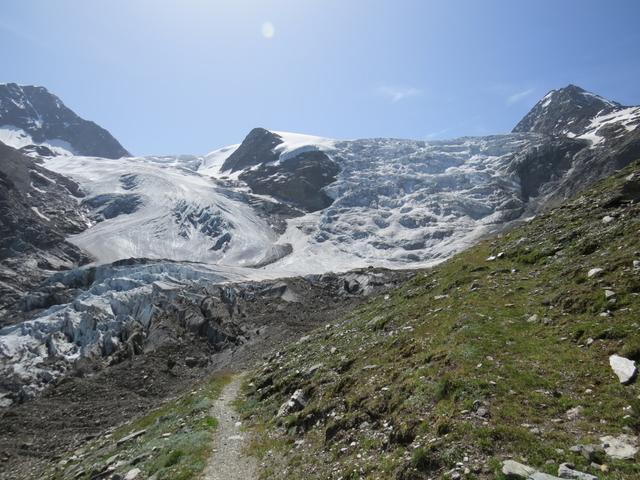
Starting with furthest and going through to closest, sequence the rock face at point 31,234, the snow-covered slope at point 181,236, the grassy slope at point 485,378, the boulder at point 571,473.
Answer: the snow-covered slope at point 181,236, the rock face at point 31,234, the grassy slope at point 485,378, the boulder at point 571,473

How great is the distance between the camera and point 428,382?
16.2 metres

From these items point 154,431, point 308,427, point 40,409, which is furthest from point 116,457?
point 40,409

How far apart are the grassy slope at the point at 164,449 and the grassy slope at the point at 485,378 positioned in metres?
2.77

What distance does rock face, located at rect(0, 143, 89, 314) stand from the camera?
122m

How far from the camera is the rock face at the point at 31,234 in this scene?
122 metres

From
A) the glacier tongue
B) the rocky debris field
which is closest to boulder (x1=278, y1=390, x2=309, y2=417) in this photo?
the rocky debris field

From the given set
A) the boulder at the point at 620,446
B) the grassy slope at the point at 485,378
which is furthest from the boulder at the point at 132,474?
the boulder at the point at 620,446

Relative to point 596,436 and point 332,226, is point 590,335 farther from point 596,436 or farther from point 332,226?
point 332,226

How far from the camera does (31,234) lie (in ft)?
495

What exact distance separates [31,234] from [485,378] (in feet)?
555

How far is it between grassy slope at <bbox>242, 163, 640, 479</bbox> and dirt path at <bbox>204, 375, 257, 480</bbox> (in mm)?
803

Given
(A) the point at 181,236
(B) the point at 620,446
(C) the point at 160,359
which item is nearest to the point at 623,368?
(B) the point at 620,446

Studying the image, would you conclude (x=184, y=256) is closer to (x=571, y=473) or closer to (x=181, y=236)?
(x=181, y=236)

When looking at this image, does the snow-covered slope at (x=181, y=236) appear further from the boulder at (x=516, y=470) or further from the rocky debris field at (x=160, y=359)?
the boulder at (x=516, y=470)
